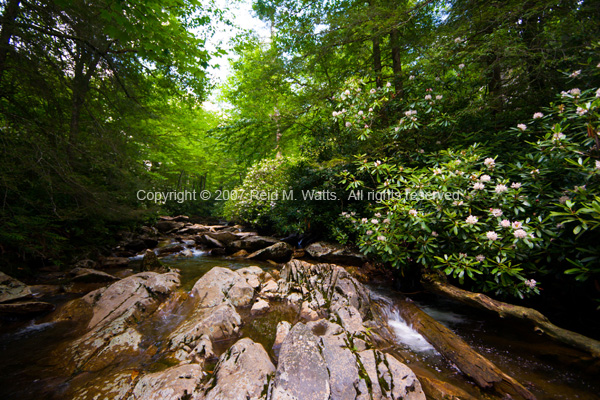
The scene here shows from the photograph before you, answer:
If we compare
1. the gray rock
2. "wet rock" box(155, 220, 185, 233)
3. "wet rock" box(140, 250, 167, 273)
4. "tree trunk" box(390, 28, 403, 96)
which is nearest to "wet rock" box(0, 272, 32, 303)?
"wet rock" box(140, 250, 167, 273)

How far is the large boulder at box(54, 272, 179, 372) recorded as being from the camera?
2480mm

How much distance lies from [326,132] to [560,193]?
5.18 metres

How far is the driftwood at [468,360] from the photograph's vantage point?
78.8 inches

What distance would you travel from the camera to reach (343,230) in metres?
6.20

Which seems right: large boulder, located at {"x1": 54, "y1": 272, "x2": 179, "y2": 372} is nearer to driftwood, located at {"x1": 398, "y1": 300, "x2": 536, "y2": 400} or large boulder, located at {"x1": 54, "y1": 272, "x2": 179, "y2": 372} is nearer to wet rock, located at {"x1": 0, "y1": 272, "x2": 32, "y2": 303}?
wet rock, located at {"x1": 0, "y1": 272, "x2": 32, "y2": 303}

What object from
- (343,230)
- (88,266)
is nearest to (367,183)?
(343,230)

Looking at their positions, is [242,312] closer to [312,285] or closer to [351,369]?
[312,285]

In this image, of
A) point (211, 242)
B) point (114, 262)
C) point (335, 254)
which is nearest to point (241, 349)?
point (335, 254)

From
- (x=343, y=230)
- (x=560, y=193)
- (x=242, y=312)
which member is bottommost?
(x=242, y=312)

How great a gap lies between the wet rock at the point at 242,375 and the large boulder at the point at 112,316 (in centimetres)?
136

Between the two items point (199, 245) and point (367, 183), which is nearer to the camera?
point (367, 183)

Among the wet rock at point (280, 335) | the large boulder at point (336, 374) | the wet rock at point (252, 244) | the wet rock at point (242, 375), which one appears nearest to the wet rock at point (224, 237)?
the wet rock at point (252, 244)

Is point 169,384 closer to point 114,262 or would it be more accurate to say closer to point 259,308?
point 259,308

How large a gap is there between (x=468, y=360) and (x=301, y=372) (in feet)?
5.94
